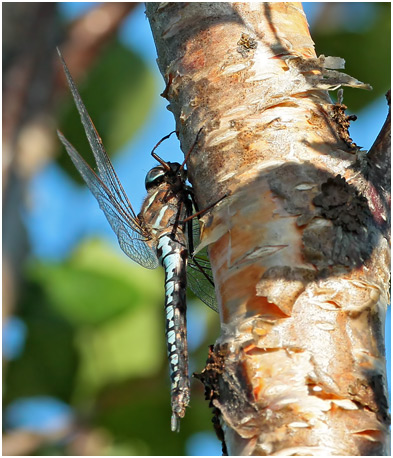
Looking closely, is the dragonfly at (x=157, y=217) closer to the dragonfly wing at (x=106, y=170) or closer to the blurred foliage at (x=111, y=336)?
the dragonfly wing at (x=106, y=170)

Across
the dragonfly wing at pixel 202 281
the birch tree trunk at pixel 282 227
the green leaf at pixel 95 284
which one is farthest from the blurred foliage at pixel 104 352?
the birch tree trunk at pixel 282 227

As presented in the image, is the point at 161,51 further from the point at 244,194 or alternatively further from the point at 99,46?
the point at 99,46

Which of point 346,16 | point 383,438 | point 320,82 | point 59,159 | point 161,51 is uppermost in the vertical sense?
point 346,16

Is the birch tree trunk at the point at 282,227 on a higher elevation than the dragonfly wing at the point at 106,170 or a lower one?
lower

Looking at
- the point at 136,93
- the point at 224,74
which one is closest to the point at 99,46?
the point at 136,93

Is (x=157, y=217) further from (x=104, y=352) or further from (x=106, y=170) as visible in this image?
(x=104, y=352)

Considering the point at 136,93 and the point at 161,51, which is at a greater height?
the point at 136,93

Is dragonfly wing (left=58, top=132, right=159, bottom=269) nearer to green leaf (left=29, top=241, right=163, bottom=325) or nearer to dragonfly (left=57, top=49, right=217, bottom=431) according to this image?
dragonfly (left=57, top=49, right=217, bottom=431)
